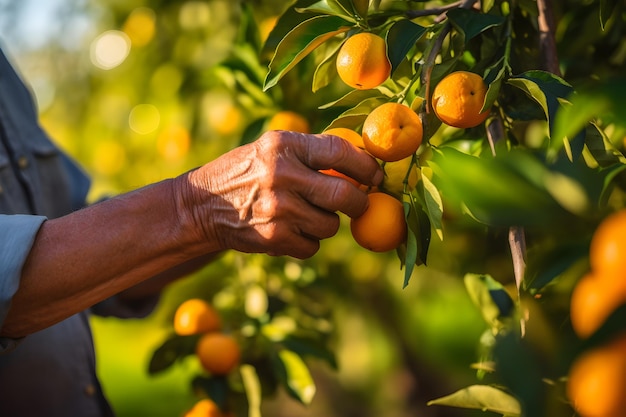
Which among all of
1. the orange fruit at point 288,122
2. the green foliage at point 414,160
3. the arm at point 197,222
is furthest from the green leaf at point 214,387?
the orange fruit at point 288,122

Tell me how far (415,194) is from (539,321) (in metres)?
0.29

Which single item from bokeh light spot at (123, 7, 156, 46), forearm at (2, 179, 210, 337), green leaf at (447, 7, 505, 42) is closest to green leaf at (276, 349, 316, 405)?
forearm at (2, 179, 210, 337)

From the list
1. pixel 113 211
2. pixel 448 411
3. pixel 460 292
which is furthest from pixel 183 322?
pixel 448 411

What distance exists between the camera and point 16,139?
60.0 inches

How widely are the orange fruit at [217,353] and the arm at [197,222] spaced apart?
1.11 ft

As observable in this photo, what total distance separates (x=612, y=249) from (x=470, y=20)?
446mm

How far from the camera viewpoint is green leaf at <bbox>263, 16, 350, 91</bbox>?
995 mm

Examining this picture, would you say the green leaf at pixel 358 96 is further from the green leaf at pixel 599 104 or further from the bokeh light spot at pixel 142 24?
the bokeh light spot at pixel 142 24

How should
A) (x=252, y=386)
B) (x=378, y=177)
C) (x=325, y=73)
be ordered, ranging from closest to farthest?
1. (x=378, y=177)
2. (x=325, y=73)
3. (x=252, y=386)

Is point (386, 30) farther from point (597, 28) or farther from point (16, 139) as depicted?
point (16, 139)

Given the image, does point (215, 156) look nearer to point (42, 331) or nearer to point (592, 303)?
point (42, 331)

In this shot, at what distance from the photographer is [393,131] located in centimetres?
89

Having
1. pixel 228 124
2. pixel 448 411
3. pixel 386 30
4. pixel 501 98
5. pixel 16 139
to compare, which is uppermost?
pixel 386 30

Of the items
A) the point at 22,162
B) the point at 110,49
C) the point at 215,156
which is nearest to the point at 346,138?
the point at 22,162
